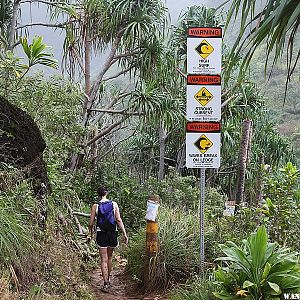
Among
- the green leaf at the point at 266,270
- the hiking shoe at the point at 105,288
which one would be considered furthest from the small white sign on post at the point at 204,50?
the hiking shoe at the point at 105,288

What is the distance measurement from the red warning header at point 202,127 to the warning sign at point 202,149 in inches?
1.6

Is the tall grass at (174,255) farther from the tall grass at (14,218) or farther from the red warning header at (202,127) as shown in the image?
the tall grass at (14,218)

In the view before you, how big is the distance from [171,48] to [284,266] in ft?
29.2

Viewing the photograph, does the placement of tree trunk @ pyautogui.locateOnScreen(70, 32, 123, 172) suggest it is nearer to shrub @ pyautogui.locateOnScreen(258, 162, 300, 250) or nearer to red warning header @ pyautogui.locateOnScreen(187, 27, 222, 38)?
shrub @ pyautogui.locateOnScreen(258, 162, 300, 250)

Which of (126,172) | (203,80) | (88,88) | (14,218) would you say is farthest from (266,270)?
(126,172)

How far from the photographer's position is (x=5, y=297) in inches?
138

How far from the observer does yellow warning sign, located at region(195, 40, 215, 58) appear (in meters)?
5.02

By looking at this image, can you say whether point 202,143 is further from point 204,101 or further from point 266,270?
point 266,270

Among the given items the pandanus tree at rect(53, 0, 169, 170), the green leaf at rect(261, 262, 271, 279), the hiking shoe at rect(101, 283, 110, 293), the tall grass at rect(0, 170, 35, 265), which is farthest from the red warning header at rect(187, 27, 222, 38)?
the pandanus tree at rect(53, 0, 169, 170)

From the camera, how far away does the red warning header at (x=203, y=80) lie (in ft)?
16.6

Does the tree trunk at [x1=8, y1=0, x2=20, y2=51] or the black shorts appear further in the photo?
the tree trunk at [x1=8, y1=0, x2=20, y2=51]

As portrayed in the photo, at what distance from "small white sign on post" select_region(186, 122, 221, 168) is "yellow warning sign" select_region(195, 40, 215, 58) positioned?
2.21 ft

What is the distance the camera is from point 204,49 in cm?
504

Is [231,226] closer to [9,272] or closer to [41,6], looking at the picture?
[9,272]
